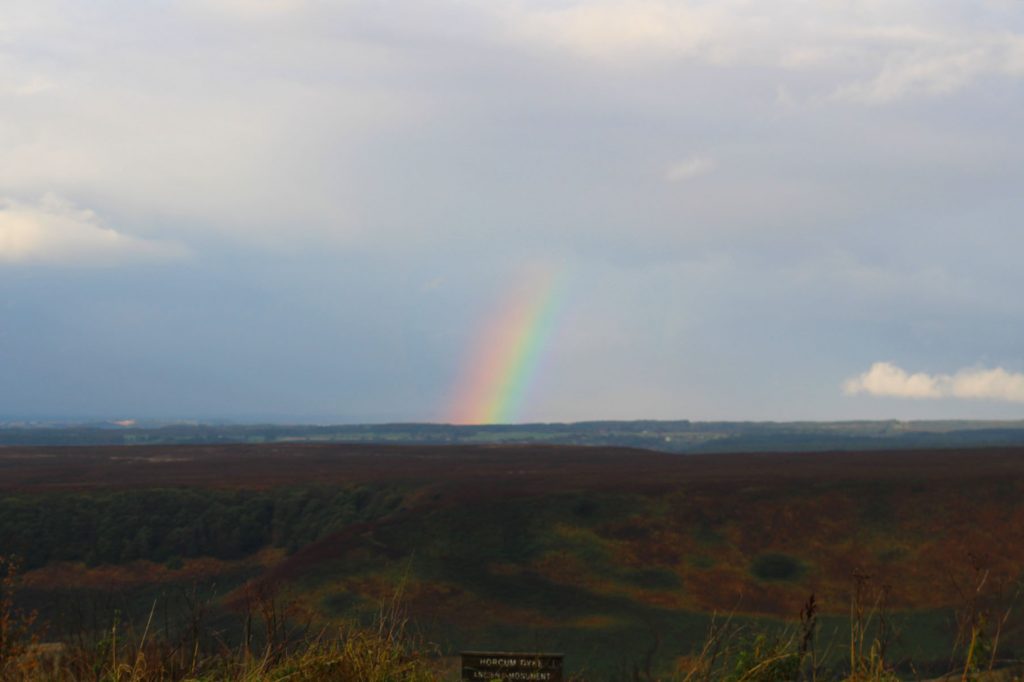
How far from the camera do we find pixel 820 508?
177ft

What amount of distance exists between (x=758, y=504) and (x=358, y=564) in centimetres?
2326

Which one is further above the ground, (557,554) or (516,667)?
(516,667)

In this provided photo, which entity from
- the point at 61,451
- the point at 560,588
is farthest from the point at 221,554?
the point at 61,451

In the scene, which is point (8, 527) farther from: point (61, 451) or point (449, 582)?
point (61, 451)

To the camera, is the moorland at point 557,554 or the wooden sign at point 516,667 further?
the moorland at point 557,554

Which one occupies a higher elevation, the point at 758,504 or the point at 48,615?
the point at 758,504

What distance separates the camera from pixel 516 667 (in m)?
10.1

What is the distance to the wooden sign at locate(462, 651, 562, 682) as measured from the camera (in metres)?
10.1

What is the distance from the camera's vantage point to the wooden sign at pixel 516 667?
397 inches

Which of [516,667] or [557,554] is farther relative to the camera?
[557,554]

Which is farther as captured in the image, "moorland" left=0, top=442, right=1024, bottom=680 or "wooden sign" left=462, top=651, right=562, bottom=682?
"moorland" left=0, top=442, right=1024, bottom=680

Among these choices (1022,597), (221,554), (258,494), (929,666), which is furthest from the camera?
(258,494)

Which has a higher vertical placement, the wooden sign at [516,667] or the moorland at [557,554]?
the wooden sign at [516,667]

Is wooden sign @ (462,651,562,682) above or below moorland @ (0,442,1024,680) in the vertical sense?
above
